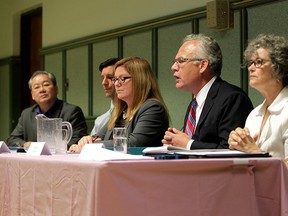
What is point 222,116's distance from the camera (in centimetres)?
270

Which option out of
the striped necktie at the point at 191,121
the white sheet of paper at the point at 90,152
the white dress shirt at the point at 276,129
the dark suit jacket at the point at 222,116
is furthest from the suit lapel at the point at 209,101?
the white sheet of paper at the point at 90,152

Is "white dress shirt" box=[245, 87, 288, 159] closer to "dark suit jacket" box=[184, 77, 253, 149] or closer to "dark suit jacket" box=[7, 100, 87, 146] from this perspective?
"dark suit jacket" box=[184, 77, 253, 149]

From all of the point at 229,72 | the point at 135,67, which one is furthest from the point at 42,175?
the point at 229,72

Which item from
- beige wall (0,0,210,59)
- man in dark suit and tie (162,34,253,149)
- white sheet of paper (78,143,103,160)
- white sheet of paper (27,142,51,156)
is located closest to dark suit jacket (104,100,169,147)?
man in dark suit and tie (162,34,253,149)

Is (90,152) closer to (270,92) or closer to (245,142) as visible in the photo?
(245,142)

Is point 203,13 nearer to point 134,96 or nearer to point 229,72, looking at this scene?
point 229,72

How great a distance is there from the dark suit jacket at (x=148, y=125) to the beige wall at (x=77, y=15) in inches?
67.9

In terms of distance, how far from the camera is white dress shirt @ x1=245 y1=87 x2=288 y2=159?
2391 mm

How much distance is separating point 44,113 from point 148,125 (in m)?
1.41

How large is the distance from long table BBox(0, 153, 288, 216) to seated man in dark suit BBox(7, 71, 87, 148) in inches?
78.1

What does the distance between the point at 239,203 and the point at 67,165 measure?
1.86ft

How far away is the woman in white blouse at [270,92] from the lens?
2.40 meters

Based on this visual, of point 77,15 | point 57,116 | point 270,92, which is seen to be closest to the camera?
point 270,92

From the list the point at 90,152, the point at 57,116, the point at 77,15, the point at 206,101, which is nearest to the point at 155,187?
the point at 90,152
